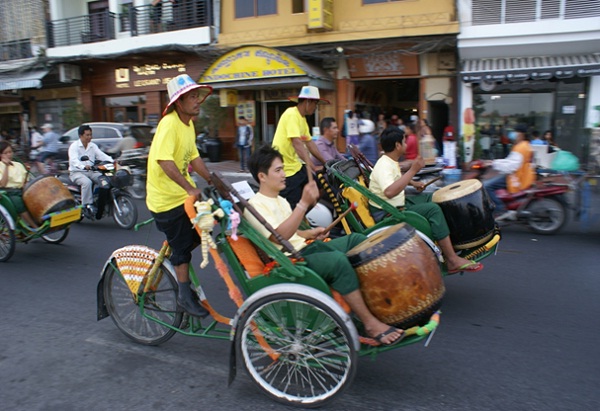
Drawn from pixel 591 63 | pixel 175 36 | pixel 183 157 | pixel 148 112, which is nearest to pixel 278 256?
pixel 183 157

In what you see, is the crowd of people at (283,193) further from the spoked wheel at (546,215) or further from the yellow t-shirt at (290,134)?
the spoked wheel at (546,215)

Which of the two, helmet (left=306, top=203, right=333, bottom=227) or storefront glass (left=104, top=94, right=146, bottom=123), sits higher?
storefront glass (left=104, top=94, right=146, bottom=123)

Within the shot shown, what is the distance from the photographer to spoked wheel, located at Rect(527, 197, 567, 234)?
679cm

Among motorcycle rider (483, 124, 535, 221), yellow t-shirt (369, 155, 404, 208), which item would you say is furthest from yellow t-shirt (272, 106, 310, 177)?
motorcycle rider (483, 124, 535, 221)

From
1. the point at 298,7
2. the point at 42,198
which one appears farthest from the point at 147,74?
the point at 42,198

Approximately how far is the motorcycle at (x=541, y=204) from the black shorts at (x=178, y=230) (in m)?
5.18

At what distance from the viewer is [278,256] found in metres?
2.84

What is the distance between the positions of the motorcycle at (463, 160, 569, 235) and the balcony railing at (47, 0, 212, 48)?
508 inches

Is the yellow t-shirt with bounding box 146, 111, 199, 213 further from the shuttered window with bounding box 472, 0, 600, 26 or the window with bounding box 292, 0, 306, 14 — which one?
the window with bounding box 292, 0, 306, 14

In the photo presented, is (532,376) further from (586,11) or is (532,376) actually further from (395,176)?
(586,11)

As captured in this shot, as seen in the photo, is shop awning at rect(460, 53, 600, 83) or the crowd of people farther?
shop awning at rect(460, 53, 600, 83)

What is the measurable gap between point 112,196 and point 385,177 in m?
5.19

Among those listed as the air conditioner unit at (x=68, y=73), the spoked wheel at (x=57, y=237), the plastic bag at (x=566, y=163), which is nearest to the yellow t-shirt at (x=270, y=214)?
the spoked wheel at (x=57, y=237)

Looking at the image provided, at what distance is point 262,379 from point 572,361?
7.06 feet
